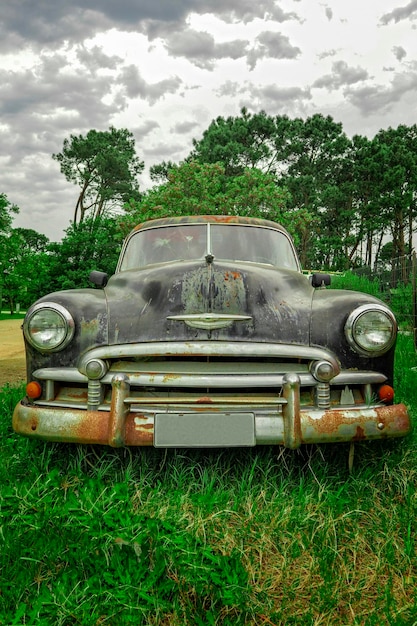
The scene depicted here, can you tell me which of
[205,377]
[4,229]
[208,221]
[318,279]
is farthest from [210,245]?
[4,229]

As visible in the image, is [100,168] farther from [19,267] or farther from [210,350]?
[210,350]

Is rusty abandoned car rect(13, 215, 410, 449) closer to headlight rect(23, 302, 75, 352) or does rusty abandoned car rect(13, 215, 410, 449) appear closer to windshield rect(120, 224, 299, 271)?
headlight rect(23, 302, 75, 352)

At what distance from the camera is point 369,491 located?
2406 millimetres

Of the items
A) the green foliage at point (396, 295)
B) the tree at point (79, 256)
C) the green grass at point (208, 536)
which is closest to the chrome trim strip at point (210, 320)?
the green grass at point (208, 536)

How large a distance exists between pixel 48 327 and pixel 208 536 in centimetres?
129

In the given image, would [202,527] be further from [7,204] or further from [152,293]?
[7,204]

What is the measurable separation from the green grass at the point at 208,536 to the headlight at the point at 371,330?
58 centimetres

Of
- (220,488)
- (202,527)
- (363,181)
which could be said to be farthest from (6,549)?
(363,181)

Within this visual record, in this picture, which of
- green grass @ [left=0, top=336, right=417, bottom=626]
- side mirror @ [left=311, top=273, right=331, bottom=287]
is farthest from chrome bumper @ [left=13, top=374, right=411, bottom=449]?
side mirror @ [left=311, top=273, right=331, bottom=287]

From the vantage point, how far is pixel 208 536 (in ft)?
6.45

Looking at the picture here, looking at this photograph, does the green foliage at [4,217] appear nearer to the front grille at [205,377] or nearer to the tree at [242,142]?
the tree at [242,142]

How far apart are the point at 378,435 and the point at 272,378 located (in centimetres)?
56

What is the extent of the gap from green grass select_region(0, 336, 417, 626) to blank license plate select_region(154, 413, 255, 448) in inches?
10.5

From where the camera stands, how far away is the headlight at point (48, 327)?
8.11 ft
